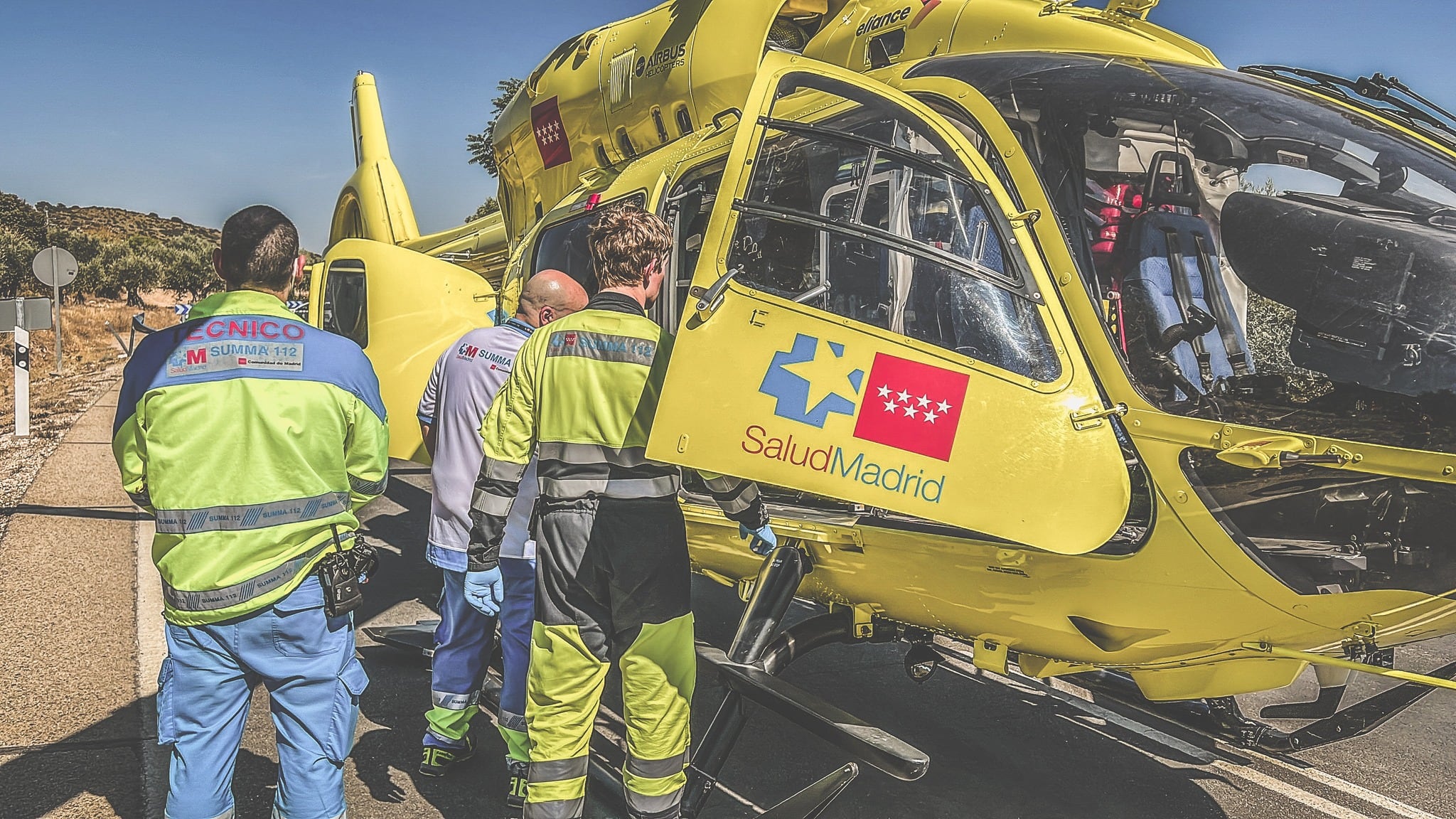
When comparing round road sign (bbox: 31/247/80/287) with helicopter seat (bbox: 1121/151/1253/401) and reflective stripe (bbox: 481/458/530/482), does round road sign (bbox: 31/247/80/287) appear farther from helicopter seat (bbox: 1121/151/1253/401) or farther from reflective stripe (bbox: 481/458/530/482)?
helicopter seat (bbox: 1121/151/1253/401)

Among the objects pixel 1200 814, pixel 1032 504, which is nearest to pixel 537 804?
pixel 1032 504

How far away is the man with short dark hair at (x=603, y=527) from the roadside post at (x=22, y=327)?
8559 millimetres

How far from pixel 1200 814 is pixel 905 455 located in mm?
2301

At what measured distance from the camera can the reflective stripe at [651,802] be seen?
2.77 meters

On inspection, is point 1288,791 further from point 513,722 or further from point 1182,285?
point 513,722

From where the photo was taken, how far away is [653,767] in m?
2.76

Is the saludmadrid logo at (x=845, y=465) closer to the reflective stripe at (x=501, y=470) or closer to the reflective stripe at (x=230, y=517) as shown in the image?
the reflective stripe at (x=501, y=470)

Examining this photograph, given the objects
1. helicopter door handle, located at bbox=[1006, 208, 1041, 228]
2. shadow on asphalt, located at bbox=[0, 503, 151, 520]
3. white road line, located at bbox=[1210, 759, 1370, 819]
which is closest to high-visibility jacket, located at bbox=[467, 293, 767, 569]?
helicopter door handle, located at bbox=[1006, 208, 1041, 228]

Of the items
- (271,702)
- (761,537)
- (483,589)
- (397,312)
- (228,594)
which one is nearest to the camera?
(228,594)

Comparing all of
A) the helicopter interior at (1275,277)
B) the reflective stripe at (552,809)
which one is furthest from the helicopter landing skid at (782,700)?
the helicopter interior at (1275,277)

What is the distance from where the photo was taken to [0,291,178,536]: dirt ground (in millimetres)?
9344

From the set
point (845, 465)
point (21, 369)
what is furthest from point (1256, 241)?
point (21, 369)

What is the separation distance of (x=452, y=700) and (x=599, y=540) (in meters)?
1.38

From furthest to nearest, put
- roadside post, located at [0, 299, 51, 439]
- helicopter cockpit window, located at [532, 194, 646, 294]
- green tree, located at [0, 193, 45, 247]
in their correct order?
green tree, located at [0, 193, 45, 247], roadside post, located at [0, 299, 51, 439], helicopter cockpit window, located at [532, 194, 646, 294]
